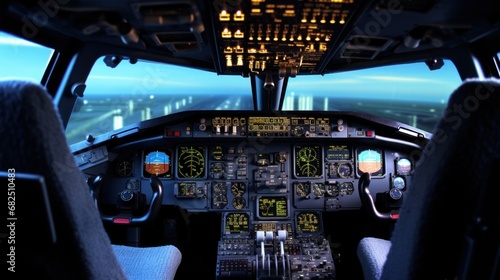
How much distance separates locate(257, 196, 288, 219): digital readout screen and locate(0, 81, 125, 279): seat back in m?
2.59

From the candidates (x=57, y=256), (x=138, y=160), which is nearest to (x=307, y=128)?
(x=138, y=160)

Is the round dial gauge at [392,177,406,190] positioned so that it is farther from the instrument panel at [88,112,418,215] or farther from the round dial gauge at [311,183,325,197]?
the round dial gauge at [311,183,325,197]

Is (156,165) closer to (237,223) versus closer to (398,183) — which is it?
(237,223)

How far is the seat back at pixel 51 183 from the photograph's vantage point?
0.90 meters

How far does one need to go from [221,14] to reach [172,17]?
252 millimetres

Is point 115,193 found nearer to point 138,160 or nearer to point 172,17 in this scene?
point 138,160

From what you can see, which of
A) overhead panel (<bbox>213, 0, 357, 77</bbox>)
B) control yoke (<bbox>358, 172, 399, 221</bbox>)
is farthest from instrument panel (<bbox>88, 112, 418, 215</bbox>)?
overhead panel (<bbox>213, 0, 357, 77</bbox>)

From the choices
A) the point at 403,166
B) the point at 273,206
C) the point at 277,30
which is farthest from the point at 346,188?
the point at 277,30

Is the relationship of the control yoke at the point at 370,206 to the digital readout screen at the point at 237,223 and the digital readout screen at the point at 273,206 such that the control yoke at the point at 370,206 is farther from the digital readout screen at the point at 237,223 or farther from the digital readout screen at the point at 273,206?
the digital readout screen at the point at 237,223

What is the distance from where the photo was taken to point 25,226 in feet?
3.24

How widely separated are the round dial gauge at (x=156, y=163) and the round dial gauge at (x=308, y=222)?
126cm

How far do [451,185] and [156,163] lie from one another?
298 cm

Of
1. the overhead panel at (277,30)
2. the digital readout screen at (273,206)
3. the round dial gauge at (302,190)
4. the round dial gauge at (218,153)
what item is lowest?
the digital readout screen at (273,206)

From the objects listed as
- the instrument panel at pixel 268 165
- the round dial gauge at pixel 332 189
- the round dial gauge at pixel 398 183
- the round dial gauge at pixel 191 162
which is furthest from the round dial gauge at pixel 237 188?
the round dial gauge at pixel 398 183
